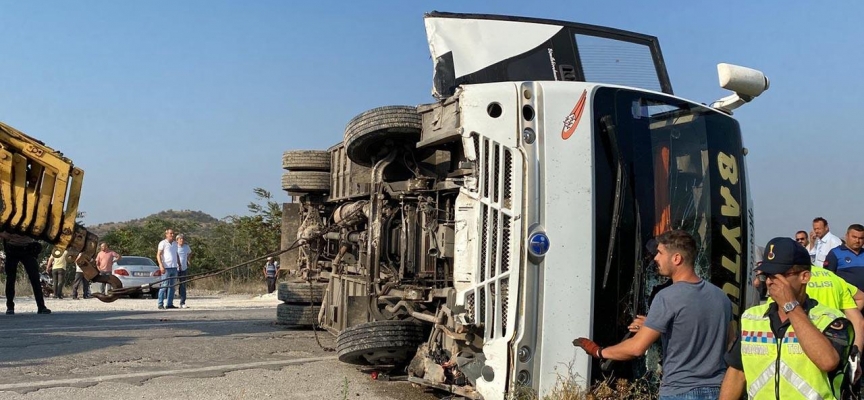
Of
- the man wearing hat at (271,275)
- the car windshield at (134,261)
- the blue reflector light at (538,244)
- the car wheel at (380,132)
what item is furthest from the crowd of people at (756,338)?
the car windshield at (134,261)

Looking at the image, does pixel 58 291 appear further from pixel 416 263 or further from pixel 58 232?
pixel 416 263

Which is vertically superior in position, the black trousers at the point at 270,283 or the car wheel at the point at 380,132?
the car wheel at the point at 380,132

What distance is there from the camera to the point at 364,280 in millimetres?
8023

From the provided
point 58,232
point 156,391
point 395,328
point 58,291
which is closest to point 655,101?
point 395,328

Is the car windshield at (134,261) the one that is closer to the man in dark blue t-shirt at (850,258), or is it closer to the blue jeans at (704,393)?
the man in dark blue t-shirt at (850,258)

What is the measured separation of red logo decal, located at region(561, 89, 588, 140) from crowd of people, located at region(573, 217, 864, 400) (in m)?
1.43

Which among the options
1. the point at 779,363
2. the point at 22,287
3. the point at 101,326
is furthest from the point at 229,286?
the point at 779,363

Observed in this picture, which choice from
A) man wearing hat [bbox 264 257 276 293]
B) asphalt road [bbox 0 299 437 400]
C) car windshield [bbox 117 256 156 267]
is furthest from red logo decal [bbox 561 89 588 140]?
car windshield [bbox 117 256 156 267]

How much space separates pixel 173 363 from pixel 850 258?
21.3 feet

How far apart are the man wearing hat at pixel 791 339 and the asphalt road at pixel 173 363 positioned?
3424mm

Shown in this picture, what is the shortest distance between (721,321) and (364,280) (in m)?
4.54

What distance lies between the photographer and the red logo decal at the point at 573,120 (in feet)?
17.7

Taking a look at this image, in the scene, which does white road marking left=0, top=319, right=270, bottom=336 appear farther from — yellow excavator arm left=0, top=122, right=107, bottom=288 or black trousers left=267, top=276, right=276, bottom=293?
black trousers left=267, top=276, right=276, bottom=293

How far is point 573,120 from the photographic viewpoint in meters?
5.41
